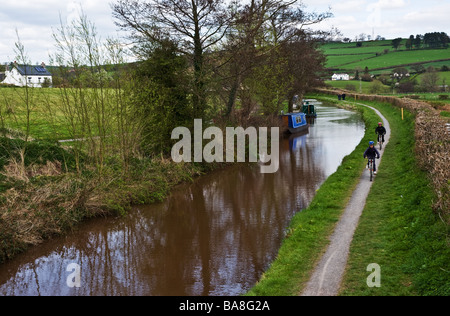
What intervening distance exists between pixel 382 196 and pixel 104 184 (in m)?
9.84

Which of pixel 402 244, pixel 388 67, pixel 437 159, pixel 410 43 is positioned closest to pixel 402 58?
pixel 388 67

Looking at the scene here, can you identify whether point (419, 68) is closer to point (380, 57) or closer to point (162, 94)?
point (380, 57)

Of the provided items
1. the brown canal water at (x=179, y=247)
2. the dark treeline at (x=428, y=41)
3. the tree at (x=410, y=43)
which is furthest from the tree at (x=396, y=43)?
the brown canal water at (x=179, y=247)

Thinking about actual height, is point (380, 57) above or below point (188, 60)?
above

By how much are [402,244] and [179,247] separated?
5.93m

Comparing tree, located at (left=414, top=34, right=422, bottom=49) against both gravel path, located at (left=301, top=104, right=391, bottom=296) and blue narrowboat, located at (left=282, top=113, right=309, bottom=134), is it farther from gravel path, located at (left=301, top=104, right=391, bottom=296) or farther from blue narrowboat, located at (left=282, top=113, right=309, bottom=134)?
gravel path, located at (left=301, top=104, right=391, bottom=296)

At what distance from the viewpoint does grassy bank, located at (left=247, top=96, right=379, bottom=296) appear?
26.4ft

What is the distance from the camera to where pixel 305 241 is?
33.2 feet

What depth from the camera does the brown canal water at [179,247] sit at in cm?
937
